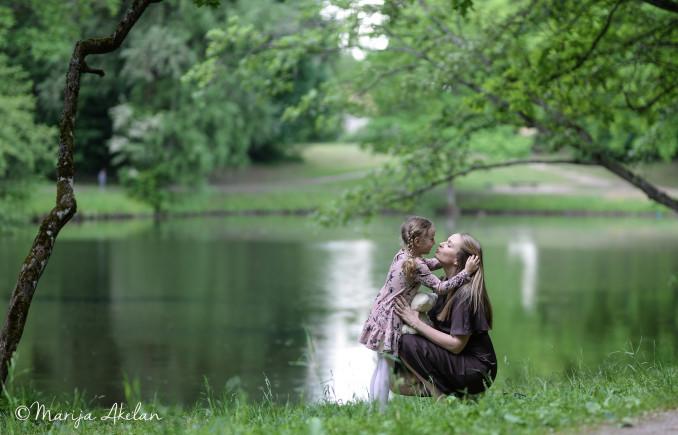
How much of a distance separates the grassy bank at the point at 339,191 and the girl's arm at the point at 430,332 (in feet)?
112

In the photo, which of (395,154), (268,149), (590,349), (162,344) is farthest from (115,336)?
(268,149)

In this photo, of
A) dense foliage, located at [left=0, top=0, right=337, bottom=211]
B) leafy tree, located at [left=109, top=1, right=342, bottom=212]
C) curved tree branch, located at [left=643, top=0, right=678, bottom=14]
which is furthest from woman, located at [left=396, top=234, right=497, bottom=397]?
leafy tree, located at [left=109, top=1, right=342, bottom=212]

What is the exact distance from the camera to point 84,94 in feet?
143

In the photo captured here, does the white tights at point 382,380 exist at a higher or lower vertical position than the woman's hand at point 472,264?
lower

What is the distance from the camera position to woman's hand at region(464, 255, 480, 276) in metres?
5.99

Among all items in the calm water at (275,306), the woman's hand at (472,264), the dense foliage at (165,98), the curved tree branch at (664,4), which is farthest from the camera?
the dense foliage at (165,98)

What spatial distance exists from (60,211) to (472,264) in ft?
9.70

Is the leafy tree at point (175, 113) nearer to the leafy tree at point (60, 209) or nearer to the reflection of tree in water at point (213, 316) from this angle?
the reflection of tree in water at point (213, 316)

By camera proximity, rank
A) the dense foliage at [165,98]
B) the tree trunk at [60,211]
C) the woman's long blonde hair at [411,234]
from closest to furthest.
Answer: the woman's long blonde hair at [411,234], the tree trunk at [60,211], the dense foliage at [165,98]

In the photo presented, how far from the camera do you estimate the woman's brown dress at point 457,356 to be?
6.08m

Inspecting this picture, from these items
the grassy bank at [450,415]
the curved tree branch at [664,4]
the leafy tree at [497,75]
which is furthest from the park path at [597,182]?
the grassy bank at [450,415]

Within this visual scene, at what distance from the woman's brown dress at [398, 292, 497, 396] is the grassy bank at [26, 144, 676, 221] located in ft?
112

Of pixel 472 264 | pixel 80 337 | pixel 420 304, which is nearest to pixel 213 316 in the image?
pixel 80 337

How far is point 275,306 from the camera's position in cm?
1881
